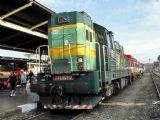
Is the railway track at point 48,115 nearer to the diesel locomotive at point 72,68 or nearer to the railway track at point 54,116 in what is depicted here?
the railway track at point 54,116

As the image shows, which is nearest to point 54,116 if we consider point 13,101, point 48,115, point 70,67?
point 48,115

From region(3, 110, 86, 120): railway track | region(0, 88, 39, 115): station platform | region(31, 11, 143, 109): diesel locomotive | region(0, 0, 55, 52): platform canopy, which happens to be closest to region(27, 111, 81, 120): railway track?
region(3, 110, 86, 120): railway track

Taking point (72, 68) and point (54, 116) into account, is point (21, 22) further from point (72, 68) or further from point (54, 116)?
point (54, 116)

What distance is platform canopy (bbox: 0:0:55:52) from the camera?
18969 millimetres

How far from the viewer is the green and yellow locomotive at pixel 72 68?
10414 mm

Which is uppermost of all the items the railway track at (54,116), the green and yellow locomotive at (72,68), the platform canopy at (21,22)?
the platform canopy at (21,22)

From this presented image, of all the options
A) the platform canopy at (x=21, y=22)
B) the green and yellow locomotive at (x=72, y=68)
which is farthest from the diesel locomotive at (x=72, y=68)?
the platform canopy at (x=21, y=22)

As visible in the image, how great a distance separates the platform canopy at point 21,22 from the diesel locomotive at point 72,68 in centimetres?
760

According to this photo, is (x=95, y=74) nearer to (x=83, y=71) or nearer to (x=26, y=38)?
(x=83, y=71)

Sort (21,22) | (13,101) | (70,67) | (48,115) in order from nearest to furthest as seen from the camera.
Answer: (48,115), (70,67), (13,101), (21,22)

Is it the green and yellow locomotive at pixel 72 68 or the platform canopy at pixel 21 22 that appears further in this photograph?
the platform canopy at pixel 21 22

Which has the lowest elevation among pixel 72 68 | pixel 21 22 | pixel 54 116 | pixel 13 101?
pixel 54 116

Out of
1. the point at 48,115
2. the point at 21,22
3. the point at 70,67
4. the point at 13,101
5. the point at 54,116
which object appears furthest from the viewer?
the point at 21,22

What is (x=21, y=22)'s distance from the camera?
22.6 meters
